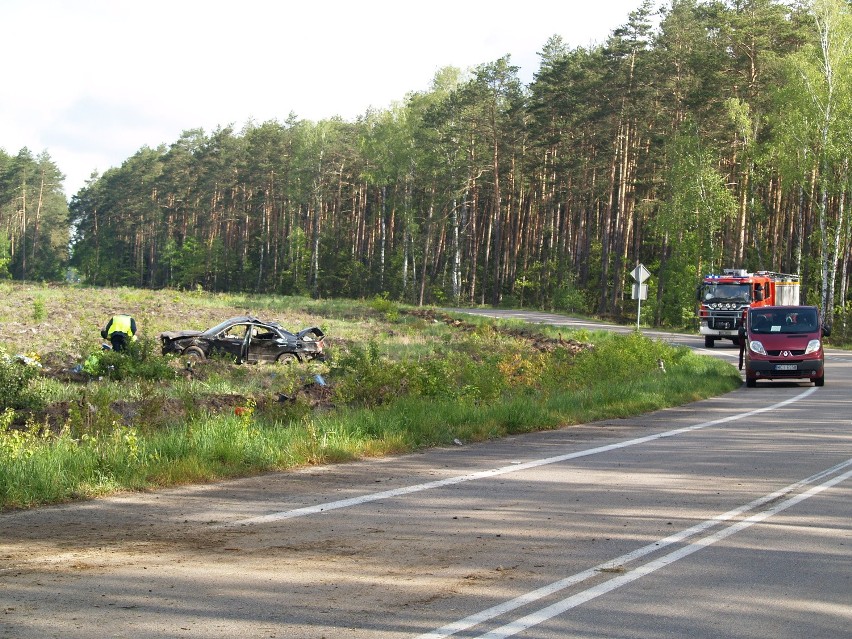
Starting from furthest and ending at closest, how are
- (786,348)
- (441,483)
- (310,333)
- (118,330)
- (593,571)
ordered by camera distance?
1. (310,333)
2. (786,348)
3. (118,330)
4. (441,483)
5. (593,571)

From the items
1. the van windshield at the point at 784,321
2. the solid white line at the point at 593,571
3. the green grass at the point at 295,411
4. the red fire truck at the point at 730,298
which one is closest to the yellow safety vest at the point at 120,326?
the green grass at the point at 295,411

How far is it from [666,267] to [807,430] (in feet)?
154

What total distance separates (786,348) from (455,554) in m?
19.1

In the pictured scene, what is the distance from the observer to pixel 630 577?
621 cm

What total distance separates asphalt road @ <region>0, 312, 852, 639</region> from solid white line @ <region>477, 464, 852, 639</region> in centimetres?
2

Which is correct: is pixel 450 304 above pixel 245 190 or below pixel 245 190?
below

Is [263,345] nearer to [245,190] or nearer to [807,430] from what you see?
[807,430]

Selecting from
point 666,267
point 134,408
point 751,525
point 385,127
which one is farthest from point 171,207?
point 751,525

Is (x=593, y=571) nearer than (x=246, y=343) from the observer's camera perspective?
Yes

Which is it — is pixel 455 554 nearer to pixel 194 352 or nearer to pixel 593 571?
pixel 593 571

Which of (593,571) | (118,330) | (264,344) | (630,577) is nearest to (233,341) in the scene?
(264,344)

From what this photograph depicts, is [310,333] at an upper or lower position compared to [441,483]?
upper

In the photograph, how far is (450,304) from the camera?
75938 mm

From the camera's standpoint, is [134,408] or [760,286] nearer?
[134,408]
